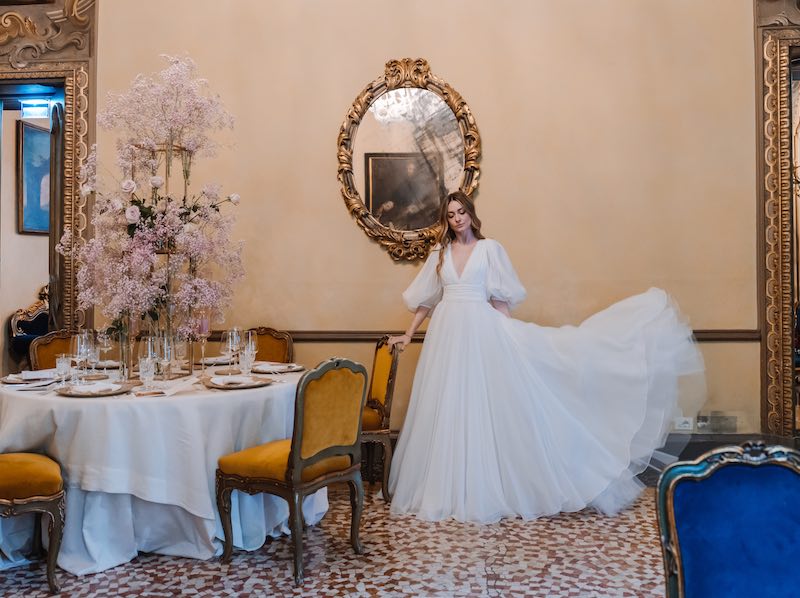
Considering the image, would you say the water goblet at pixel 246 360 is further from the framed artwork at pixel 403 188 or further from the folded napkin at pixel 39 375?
the framed artwork at pixel 403 188

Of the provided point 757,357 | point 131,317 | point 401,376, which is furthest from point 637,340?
point 131,317

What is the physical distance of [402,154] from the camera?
5.25m

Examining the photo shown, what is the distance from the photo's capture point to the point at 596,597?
289 cm

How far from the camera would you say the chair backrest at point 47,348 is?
183 inches

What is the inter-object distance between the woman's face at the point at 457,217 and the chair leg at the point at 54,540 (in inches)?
105

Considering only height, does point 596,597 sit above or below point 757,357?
below

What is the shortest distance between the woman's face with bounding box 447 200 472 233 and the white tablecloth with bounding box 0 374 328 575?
177cm

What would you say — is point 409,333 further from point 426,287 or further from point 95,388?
point 95,388

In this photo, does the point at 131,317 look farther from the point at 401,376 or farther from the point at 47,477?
the point at 401,376

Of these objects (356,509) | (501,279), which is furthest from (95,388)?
(501,279)

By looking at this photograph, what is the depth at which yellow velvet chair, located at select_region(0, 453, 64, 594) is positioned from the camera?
9.64ft

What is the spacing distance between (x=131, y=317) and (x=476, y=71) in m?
3.06

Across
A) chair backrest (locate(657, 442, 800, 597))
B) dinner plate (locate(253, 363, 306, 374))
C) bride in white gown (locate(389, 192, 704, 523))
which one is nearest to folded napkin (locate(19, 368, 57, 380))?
dinner plate (locate(253, 363, 306, 374))

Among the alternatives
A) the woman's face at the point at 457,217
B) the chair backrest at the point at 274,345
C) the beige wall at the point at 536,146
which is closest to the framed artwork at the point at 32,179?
the beige wall at the point at 536,146
